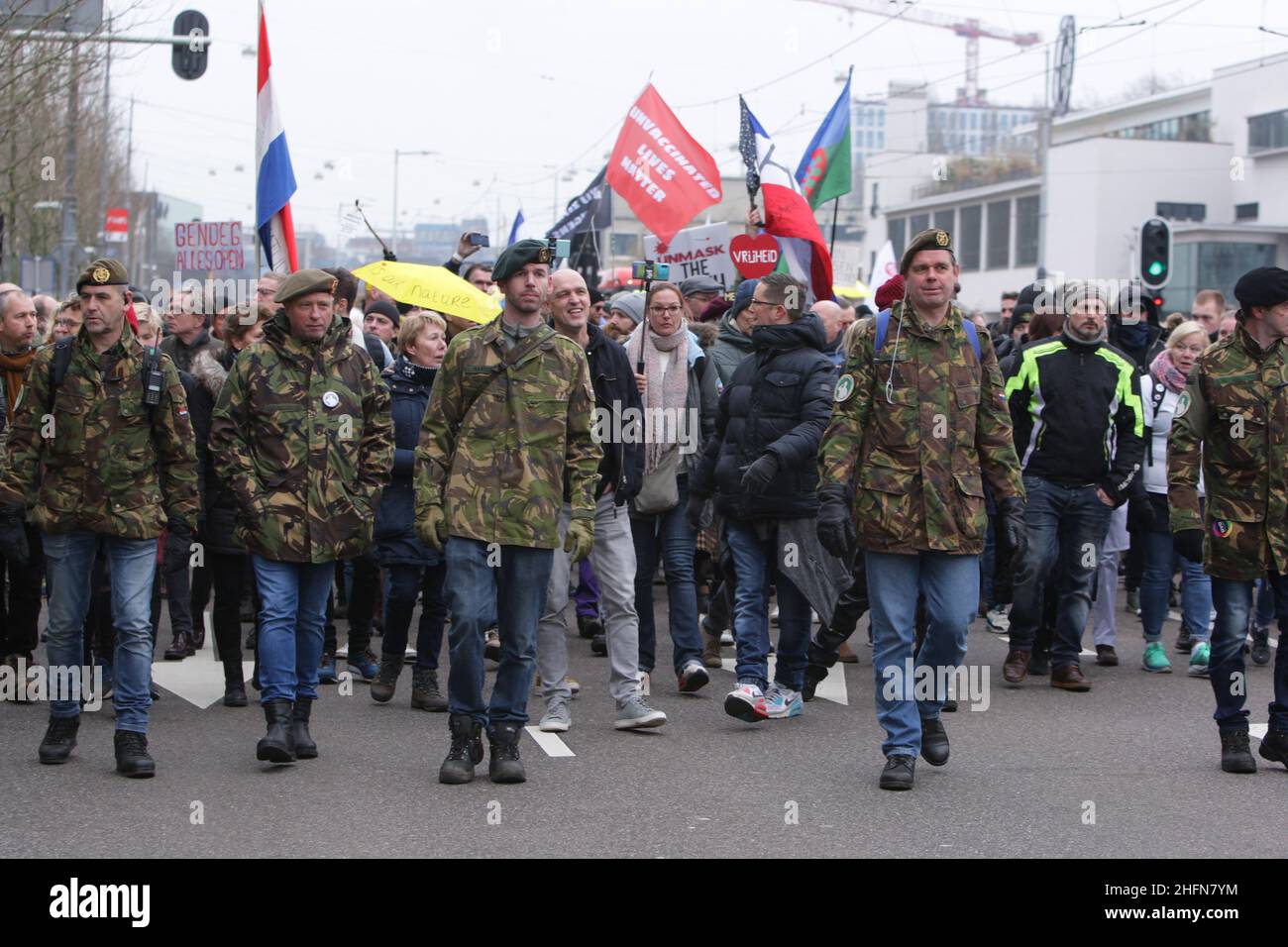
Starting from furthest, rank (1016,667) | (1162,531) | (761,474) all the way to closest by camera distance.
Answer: (1162,531) → (1016,667) → (761,474)

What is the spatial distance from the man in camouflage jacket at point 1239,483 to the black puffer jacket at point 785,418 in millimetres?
1640

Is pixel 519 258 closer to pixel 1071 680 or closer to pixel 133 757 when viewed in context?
pixel 133 757

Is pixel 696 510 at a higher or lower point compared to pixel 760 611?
higher

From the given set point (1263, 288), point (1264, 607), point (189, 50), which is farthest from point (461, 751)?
point (189, 50)

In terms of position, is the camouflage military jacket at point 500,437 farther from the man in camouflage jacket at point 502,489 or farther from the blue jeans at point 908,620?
the blue jeans at point 908,620

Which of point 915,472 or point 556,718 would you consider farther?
point 556,718

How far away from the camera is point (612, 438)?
8.21 m

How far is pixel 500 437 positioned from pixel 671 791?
1.53 m

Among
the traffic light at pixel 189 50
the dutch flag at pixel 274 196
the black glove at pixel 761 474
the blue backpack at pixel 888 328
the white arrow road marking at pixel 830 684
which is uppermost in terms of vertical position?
the traffic light at pixel 189 50

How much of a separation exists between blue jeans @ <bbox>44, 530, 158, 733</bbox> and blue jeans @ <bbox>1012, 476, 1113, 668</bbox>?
15.2ft

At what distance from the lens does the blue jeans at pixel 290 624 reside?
7324 mm

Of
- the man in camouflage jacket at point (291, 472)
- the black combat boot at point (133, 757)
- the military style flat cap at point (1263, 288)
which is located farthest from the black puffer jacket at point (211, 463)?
the military style flat cap at point (1263, 288)

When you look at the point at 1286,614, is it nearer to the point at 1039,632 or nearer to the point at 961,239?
the point at 1039,632

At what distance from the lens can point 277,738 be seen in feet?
23.9
